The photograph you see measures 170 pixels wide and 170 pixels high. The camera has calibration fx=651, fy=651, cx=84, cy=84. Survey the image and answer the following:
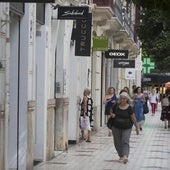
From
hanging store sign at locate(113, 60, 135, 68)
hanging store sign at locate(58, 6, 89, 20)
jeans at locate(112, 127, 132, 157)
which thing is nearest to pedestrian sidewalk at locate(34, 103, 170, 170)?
jeans at locate(112, 127, 132, 157)

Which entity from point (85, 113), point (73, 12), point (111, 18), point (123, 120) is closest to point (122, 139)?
point (123, 120)

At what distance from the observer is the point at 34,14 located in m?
13.4

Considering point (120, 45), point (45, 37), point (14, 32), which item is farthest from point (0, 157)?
point (120, 45)

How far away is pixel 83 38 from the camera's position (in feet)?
63.9

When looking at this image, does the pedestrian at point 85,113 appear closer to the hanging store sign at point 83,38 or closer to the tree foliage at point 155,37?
the hanging store sign at point 83,38

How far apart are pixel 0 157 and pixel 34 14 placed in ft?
13.0

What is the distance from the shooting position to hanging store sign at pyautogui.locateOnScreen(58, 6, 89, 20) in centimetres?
1456

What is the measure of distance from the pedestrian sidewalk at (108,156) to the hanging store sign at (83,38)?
2839mm

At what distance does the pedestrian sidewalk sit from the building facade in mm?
471

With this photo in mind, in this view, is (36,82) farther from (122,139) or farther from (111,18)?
(111,18)

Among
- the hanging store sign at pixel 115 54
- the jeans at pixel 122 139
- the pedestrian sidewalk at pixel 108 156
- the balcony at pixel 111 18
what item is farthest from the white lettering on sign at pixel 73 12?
the hanging store sign at pixel 115 54

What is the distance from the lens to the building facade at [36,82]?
10969mm

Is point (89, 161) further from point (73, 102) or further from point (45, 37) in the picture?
point (73, 102)

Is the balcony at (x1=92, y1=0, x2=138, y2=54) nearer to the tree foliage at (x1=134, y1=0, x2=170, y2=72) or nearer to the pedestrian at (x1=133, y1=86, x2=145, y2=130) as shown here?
the tree foliage at (x1=134, y1=0, x2=170, y2=72)
